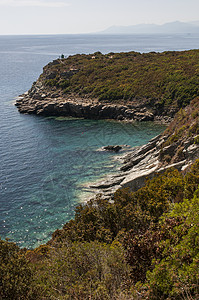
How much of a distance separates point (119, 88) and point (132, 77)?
10.7 metres

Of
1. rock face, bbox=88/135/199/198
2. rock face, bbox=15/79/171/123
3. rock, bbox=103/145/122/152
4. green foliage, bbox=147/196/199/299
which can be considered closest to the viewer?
green foliage, bbox=147/196/199/299

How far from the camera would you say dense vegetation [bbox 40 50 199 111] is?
8019 centimetres

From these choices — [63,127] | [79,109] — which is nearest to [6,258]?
[63,127]

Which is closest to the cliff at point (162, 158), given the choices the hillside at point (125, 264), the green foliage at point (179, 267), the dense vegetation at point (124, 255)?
the dense vegetation at point (124, 255)

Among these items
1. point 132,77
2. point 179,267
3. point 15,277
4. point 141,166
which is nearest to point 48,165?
point 141,166

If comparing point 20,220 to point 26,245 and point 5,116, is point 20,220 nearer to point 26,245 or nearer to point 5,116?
point 26,245

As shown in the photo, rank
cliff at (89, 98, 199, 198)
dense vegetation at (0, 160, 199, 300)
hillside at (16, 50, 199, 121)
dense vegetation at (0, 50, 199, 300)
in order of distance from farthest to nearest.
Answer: hillside at (16, 50, 199, 121)
cliff at (89, 98, 199, 198)
dense vegetation at (0, 50, 199, 300)
dense vegetation at (0, 160, 199, 300)

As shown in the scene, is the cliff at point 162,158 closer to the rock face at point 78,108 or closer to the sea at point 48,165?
the sea at point 48,165

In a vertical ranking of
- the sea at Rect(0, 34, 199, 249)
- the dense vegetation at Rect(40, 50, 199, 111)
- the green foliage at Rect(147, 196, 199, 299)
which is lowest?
the sea at Rect(0, 34, 199, 249)

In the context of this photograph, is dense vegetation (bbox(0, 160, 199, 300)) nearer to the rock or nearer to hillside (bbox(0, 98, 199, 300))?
hillside (bbox(0, 98, 199, 300))

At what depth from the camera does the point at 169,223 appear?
15750 millimetres

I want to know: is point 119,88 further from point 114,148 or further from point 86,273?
point 86,273

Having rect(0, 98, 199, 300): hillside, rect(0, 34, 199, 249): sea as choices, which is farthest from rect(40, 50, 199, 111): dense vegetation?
rect(0, 98, 199, 300): hillside

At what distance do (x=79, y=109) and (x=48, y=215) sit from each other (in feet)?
Answer: 167
